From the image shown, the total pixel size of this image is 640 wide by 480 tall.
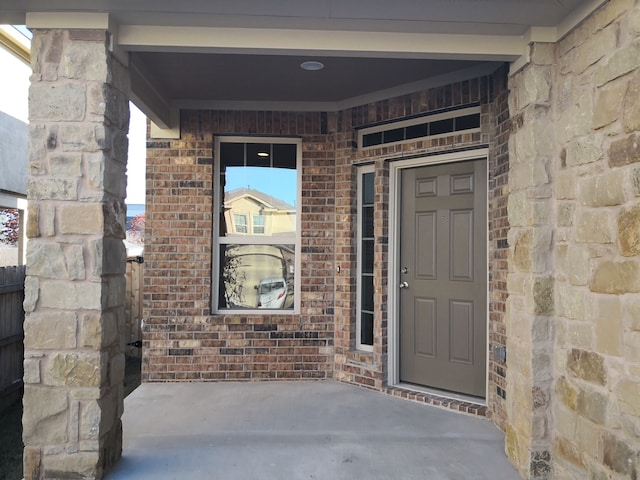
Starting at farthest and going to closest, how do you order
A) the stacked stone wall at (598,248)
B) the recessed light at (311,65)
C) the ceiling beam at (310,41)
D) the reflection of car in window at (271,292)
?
the reflection of car in window at (271,292) → the recessed light at (311,65) → the ceiling beam at (310,41) → the stacked stone wall at (598,248)

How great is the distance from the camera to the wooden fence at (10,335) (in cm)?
500

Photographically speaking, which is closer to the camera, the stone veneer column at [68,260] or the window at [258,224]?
the stone veneer column at [68,260]

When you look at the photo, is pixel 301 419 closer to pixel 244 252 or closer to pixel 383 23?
pixel 244 252

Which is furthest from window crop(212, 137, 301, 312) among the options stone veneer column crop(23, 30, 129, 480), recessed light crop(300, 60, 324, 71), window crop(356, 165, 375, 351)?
stone veneer column crop(23, 30, 129, 480)

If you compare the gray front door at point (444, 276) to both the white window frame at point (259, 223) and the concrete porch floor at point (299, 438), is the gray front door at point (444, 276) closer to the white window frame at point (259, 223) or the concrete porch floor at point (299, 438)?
the concrete porch floor at point (299, 438)

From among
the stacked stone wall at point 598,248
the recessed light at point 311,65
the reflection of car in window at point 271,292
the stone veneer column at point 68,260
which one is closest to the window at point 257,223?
the reflection of car in window at point 271,292

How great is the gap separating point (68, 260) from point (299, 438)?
6.79 feet

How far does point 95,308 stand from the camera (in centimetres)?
298

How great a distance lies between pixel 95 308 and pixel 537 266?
272cm

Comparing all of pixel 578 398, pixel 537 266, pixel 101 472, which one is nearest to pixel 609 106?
pixel 537 266

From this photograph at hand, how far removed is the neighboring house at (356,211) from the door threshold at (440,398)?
2cm

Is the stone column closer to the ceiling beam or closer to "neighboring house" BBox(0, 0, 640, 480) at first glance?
"neighboring house" BBox(0, 0, 640, 480)

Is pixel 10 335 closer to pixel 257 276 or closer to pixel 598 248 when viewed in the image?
pixel 257 276

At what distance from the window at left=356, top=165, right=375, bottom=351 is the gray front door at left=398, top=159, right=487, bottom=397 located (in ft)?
1.20
